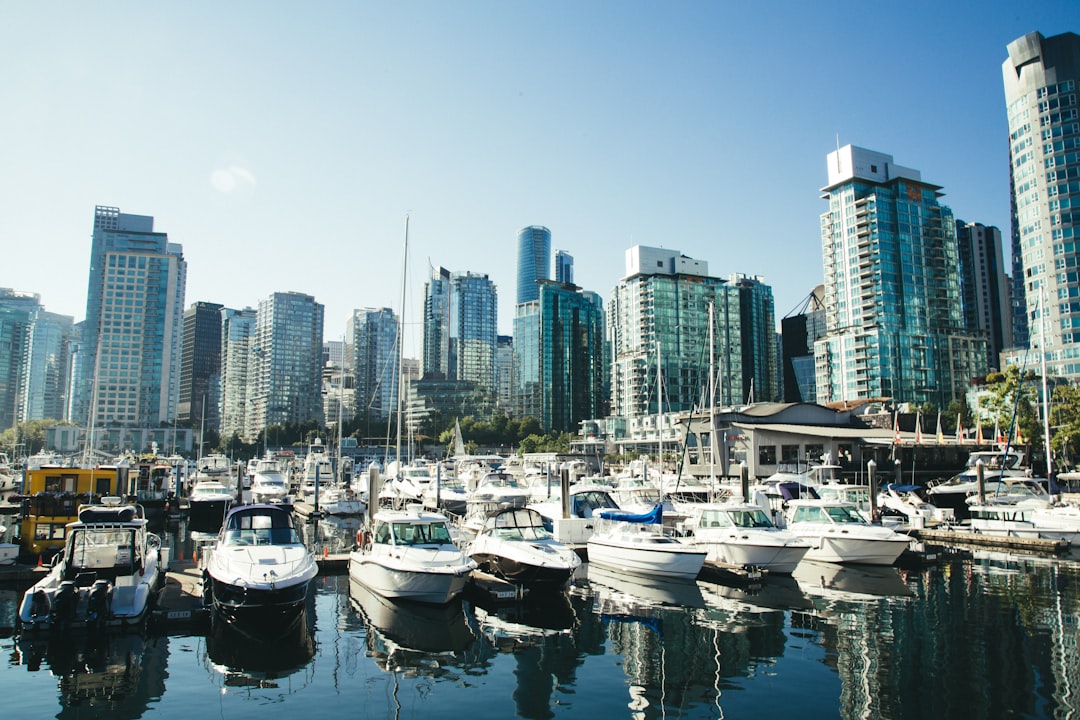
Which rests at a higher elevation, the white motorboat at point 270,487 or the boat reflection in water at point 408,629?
the white motorboat at point 270,487

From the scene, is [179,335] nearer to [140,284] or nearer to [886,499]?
[140,284]

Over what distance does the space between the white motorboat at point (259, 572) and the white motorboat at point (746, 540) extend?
577 inches

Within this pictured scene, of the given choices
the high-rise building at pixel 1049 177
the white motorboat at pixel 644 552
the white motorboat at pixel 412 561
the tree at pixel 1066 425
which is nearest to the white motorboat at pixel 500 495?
the white motorboat at pixel 644 552

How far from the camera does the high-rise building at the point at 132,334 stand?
6870 inches

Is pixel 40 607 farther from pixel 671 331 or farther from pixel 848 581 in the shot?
pixel 671 331

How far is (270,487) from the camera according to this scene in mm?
61562

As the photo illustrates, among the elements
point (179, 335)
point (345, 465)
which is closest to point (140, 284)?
point (179, 335)

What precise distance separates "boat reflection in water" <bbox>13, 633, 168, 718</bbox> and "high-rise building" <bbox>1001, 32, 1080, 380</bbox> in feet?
435

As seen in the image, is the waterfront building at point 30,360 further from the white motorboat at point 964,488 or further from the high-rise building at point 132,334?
the white motorboat at point 964,488

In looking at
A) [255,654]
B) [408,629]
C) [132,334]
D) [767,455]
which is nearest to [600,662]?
[408,629]

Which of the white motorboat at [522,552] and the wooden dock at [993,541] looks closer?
the white motorboat at [522,552]

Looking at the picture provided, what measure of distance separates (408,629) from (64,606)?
8.34 m

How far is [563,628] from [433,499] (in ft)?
126

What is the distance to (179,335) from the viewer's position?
189 meters
